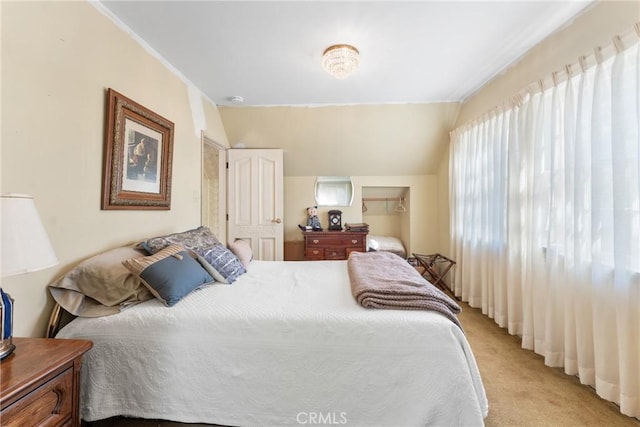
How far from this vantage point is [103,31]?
1.66 metres

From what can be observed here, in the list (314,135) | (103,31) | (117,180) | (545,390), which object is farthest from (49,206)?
(545,390)

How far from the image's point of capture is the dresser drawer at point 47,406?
80 cm

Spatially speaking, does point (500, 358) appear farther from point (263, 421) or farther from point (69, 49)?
point (69, 49)

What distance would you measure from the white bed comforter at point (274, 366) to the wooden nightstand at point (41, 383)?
234 millimetres

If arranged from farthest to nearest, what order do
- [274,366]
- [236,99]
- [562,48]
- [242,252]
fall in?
[236,99] → [242,252] → [562,48] → [274,366]

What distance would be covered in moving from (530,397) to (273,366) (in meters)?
1.60

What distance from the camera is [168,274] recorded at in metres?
1.45

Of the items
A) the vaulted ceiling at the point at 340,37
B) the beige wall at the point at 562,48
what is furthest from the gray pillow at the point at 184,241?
the beige wall at the point at 562,48

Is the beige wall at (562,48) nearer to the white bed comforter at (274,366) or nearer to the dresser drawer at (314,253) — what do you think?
the white bed comforter at (274,366)

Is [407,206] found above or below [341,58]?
below

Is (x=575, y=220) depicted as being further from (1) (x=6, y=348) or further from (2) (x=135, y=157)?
(2) (x=135, y=157)

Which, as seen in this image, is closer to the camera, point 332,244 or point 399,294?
point 399,294

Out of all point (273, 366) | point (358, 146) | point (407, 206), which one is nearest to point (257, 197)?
point (358, 146)

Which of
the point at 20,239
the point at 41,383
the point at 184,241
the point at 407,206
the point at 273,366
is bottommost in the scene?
the point at 273,366
